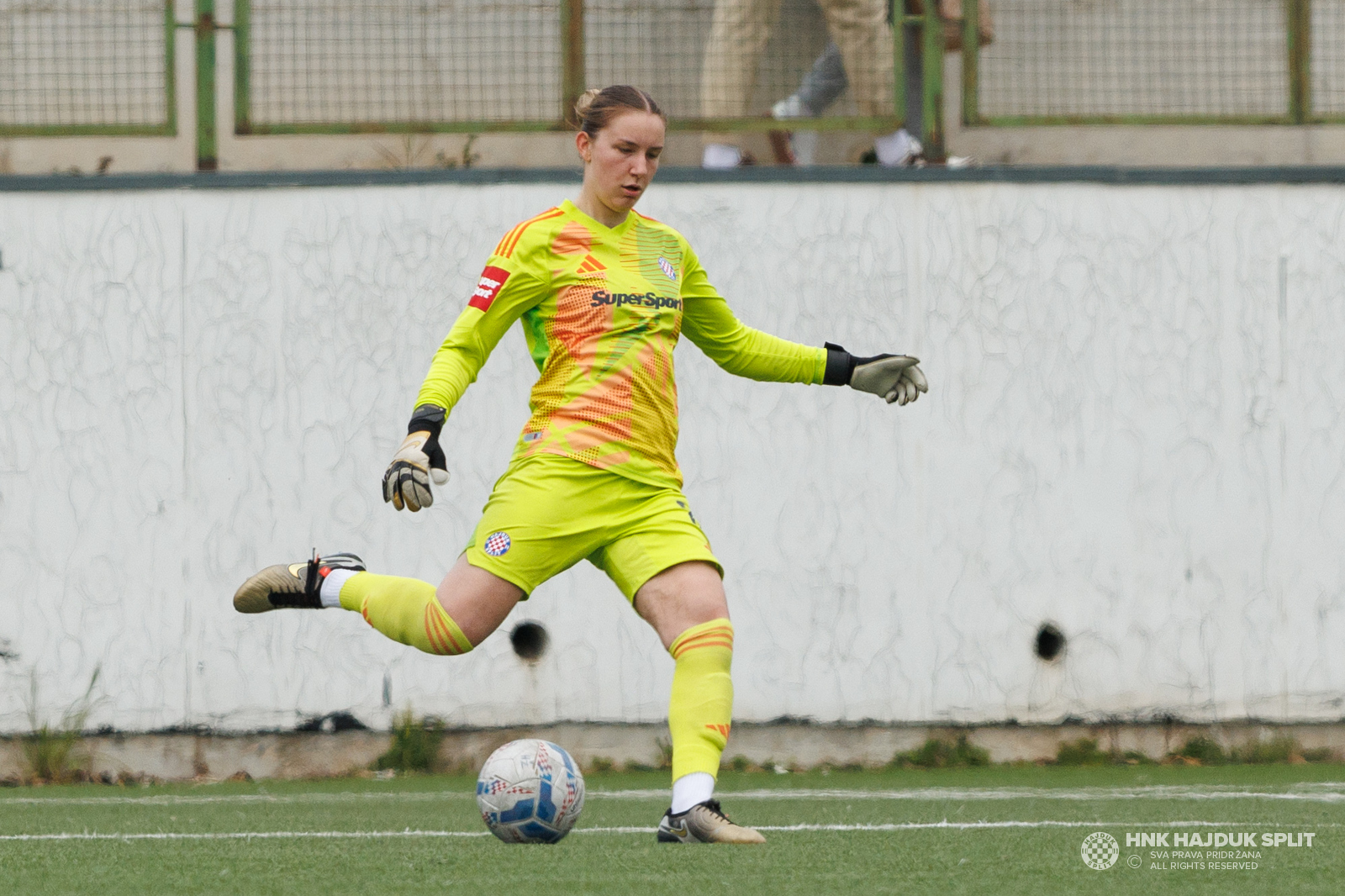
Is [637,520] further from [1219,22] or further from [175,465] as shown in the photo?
[1219,22]

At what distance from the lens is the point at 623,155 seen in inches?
205

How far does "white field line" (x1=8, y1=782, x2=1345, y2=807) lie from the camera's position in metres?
7.01

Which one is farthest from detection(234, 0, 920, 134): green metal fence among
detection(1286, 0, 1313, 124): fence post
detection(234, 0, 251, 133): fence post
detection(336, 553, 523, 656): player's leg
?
detection(336, 553, 523, 656): player's leg

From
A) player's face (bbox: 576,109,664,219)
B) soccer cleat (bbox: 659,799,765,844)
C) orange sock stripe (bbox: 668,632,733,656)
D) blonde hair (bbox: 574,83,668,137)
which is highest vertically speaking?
blonde hair (bbox: 574,83,668,137)

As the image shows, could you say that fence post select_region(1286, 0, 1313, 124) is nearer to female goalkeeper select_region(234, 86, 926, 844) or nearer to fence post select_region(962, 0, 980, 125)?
fence post select_region(962, 0, 980, 125)

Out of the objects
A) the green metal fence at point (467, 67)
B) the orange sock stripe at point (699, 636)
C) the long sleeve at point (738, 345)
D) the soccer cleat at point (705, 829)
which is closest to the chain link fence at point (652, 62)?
the green metal fence at point (467, 67)

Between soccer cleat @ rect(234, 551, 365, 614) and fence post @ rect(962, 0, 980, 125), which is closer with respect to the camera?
soccer cleat @ rect(234, 551, 365, 614)

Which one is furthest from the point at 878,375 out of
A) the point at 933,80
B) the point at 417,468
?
the point at 933,80

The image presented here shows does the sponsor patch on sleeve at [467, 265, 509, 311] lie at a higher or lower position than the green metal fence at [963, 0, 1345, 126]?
lower

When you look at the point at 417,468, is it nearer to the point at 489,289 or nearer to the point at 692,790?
the point at 489,289

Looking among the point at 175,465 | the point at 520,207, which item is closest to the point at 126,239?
the point at 175,465

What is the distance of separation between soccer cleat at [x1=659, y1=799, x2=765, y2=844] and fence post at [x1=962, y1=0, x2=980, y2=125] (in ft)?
17.2

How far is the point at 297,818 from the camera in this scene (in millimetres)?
6352

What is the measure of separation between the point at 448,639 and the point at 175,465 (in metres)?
3.92
